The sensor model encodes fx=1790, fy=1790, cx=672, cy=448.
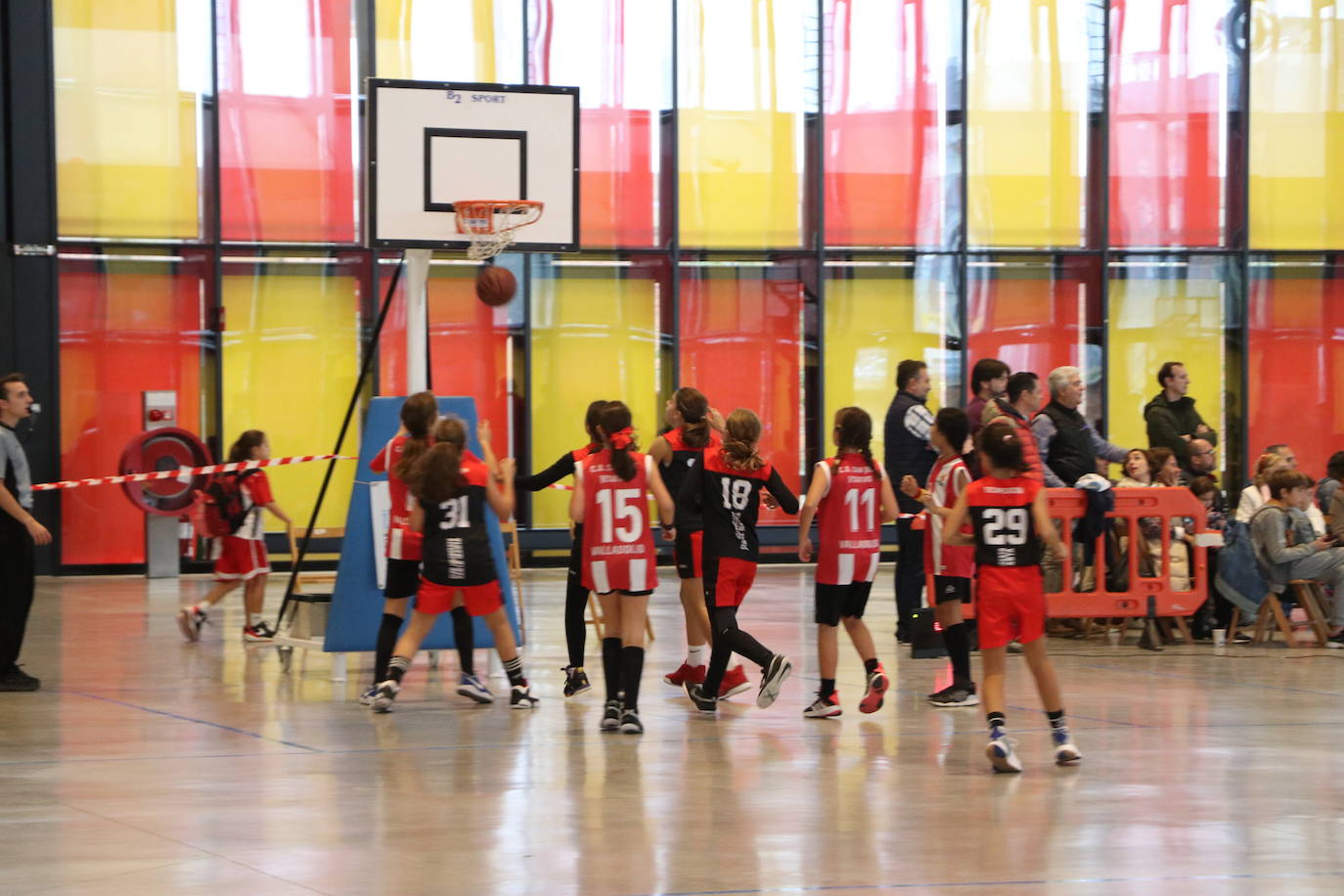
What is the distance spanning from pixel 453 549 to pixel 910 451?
3.88 m

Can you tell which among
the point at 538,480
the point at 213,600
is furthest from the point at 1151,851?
the point at 213,600

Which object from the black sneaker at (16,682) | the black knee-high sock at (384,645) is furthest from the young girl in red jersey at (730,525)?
the black sneaker at (16,682)

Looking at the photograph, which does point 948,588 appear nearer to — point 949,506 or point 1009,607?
point 949,506

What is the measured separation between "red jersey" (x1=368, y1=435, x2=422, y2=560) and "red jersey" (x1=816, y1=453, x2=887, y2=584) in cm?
226

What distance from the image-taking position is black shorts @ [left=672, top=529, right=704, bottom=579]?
33.5 feet

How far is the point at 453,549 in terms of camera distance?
9.74 meters

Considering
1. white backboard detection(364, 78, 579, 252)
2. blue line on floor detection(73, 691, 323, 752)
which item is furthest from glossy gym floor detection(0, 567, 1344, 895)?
white backboard detection(364, 78, 579, 252)

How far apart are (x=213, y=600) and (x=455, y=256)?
777cm

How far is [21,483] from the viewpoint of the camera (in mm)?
10539

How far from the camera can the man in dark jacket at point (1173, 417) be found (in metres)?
15.3

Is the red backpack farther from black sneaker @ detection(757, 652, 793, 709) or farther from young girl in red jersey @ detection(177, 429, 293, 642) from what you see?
black sneaker @ detection(757, 652, 793, 709)

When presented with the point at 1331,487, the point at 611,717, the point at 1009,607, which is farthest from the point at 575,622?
the point at 1331,487

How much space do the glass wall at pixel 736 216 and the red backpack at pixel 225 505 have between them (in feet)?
22.1

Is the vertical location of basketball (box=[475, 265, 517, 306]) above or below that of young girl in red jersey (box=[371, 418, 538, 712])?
above
